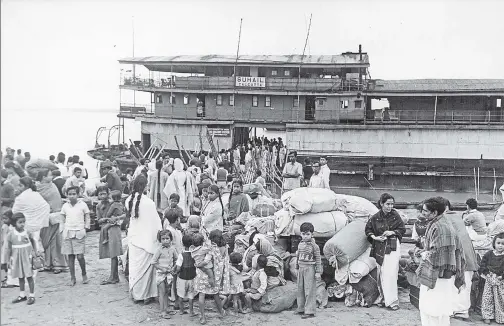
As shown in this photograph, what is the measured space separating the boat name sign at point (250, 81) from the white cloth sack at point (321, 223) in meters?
17.6

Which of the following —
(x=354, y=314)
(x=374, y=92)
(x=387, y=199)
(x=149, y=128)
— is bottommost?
(x=354, y=314)

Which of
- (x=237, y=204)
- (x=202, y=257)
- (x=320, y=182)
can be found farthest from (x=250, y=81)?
(x=202, y=257)

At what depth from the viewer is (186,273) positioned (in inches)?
267

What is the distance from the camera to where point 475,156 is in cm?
2327

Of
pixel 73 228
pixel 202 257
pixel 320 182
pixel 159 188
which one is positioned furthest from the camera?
pixel 320 182

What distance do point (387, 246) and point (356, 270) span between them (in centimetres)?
66

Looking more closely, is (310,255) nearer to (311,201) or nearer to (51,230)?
(311,201)

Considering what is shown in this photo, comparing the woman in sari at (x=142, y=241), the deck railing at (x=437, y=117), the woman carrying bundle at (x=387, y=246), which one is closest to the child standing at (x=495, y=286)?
the woman carrying bundle at (x=387, y=246)

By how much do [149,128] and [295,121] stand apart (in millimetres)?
8026

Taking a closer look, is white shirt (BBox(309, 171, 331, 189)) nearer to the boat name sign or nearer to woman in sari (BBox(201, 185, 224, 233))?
woman in sari (BBox(201, 185, 224, 233))

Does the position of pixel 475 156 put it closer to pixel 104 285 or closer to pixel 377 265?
pixel 377 265

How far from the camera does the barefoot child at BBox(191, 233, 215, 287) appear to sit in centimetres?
670

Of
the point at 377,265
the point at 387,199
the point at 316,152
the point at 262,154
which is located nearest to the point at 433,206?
the point at 387,199

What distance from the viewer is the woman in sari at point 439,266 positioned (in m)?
5.30
